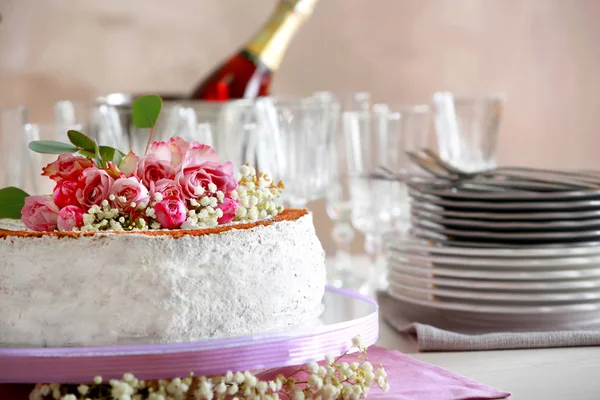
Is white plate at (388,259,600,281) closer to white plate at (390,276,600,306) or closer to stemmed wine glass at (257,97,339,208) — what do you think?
white plate at (390,276,600,306)

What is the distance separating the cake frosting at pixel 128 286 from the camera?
0.62 metres

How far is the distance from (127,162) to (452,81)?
1529 mm

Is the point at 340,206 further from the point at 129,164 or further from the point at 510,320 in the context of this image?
the point at 129,164

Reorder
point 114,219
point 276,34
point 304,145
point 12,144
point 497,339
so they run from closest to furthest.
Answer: point 114,219
point 497,339
point 304,145
point 12,144
point 276,34

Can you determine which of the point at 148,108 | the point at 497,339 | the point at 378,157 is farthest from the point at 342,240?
the point at 148,108

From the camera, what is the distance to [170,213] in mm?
678

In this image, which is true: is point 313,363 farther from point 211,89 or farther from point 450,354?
point 211,89

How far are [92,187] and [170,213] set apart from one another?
0.22ft

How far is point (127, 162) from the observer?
722 mm

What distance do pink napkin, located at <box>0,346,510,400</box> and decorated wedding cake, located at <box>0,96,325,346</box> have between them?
0.08 m

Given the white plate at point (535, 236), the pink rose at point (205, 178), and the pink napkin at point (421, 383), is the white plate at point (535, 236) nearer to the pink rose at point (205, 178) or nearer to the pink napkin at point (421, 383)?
the pink napkin at point (421, 383)

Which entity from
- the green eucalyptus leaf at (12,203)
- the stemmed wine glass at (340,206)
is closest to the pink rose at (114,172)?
the green eucalyptus leaf at (12,203)

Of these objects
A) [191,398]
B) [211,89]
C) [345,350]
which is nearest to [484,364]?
[345,350]

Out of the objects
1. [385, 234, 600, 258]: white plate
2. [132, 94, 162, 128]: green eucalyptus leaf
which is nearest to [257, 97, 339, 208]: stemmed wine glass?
[385, 234, 600, 258]: white plate
